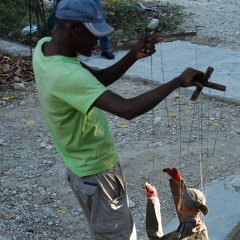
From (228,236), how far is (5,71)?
391 cm

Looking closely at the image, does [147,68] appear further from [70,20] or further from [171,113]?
[70,20]

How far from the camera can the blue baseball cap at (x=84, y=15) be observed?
215cm

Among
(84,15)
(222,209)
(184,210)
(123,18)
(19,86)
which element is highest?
(84,15)

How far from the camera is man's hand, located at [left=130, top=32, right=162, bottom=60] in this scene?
2467 mm

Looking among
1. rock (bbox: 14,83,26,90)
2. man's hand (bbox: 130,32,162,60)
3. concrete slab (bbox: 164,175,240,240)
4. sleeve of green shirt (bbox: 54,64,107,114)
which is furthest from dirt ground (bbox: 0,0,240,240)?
sleeve of green shirt (bbox: 54,64,107,114)

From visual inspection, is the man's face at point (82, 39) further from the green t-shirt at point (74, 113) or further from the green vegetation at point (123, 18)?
the green vegetation at point (123, 18)

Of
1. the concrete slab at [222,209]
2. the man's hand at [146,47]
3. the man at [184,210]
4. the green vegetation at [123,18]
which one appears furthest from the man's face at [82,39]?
the green vegetation at [123,18]

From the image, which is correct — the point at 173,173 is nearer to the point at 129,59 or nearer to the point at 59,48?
the point at 129,59

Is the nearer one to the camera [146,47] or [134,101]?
[134,101]

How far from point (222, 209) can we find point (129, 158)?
1.00 meters

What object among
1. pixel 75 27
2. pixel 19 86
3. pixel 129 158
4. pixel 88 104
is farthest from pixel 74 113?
pixel 19 86

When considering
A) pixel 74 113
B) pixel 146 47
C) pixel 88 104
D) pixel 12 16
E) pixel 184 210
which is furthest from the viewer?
pixel 12 16

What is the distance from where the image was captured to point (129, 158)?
4320mm

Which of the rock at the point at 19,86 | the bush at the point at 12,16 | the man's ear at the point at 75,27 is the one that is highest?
the man's ear at the point at 75,27
